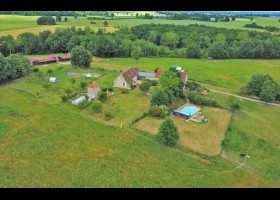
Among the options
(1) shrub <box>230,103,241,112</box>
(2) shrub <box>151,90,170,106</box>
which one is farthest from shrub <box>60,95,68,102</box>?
(1) shrub <box>230,103,241,112</box>

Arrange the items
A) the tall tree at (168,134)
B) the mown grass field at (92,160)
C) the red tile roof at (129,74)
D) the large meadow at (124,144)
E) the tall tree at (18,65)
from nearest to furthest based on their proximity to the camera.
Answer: the mown grass field at (92,160)
the large meadow at (124,144)
the tall tree at (168,134)
the red tile roof at (129,74)
the tall tree at (18,65)

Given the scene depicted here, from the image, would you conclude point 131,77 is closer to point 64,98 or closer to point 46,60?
point 64,98

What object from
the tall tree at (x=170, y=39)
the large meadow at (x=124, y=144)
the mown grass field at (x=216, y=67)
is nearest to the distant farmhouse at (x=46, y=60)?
the mown grass field at (x=216, y=67)

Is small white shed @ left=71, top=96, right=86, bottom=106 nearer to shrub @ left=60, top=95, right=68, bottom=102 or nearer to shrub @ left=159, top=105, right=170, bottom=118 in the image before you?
shrub @ left=60, top=95, right=68, bottom=102

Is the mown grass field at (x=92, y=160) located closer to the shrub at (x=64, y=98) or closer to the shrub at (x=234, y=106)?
the shrub at (x=64, y=98)

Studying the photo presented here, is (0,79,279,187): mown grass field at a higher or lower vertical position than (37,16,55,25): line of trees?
lower

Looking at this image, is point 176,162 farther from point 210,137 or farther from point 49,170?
point 49,170

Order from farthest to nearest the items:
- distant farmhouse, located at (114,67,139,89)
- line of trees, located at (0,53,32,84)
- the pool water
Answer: line of trees, located at (0,53,32,84), distant farmhouse, located at (114,67,139,89), the pool water
